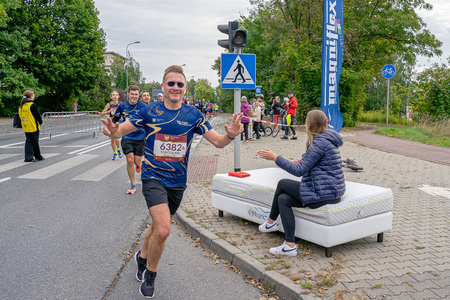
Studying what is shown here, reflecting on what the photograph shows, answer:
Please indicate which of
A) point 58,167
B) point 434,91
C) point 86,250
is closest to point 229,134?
point 86,250

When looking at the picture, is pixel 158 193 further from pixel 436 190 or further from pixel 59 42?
pixel 59 42

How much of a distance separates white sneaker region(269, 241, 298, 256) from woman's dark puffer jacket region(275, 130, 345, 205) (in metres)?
0.51

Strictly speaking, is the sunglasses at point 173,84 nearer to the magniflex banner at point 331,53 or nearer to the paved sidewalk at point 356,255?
the paved sidewalk at point 356,255

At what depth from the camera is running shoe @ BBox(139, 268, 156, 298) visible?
11.6 ft

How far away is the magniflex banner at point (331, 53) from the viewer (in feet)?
26.2

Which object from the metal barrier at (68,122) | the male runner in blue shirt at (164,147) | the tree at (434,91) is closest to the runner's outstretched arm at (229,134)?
the male runner in blue shirt at (164,147)

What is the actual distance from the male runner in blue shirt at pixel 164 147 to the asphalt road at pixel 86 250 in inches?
18.9

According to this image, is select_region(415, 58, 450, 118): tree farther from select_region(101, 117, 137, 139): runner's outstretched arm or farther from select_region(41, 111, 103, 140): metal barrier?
select_region(101, 117, 137, 139): runner's outstretched arm

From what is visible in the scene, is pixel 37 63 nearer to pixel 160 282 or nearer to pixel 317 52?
pixel 317 52

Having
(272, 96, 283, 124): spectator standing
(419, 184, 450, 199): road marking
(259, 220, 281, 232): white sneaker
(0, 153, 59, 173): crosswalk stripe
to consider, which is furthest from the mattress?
(272, 96, 283, 124): spectator standing

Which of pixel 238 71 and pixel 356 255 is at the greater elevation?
pixel 238 71

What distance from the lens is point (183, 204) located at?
675cm

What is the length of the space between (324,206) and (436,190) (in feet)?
15.6

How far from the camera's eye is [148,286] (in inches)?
140
